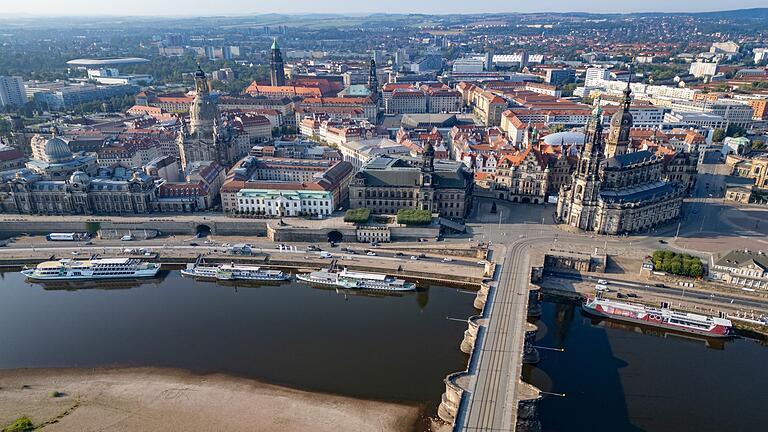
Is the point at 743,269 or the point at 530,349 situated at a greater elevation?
the point at 743,269

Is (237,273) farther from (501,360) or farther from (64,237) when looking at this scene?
(501,360)

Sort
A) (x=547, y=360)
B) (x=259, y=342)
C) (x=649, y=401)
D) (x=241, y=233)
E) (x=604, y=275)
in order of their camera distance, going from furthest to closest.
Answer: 1. (x=241, y=233)
2. (x=604, y=275)
3. (x=259, y=342)
4. (x=547, y=360)
5. (x=649, y=401)

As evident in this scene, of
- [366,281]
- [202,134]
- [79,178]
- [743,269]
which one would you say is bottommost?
[366,281]

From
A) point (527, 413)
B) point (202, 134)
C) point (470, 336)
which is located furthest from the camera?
point (202, 134)

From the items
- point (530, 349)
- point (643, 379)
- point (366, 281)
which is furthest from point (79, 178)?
point (643, 379)

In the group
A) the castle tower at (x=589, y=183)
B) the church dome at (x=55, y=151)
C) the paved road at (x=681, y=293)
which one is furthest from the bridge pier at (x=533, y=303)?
the church dome at (x=55, y=151)

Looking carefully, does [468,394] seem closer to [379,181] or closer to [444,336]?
[444,336]

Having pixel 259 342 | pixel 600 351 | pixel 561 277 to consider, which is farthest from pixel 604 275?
pixel 259 342
